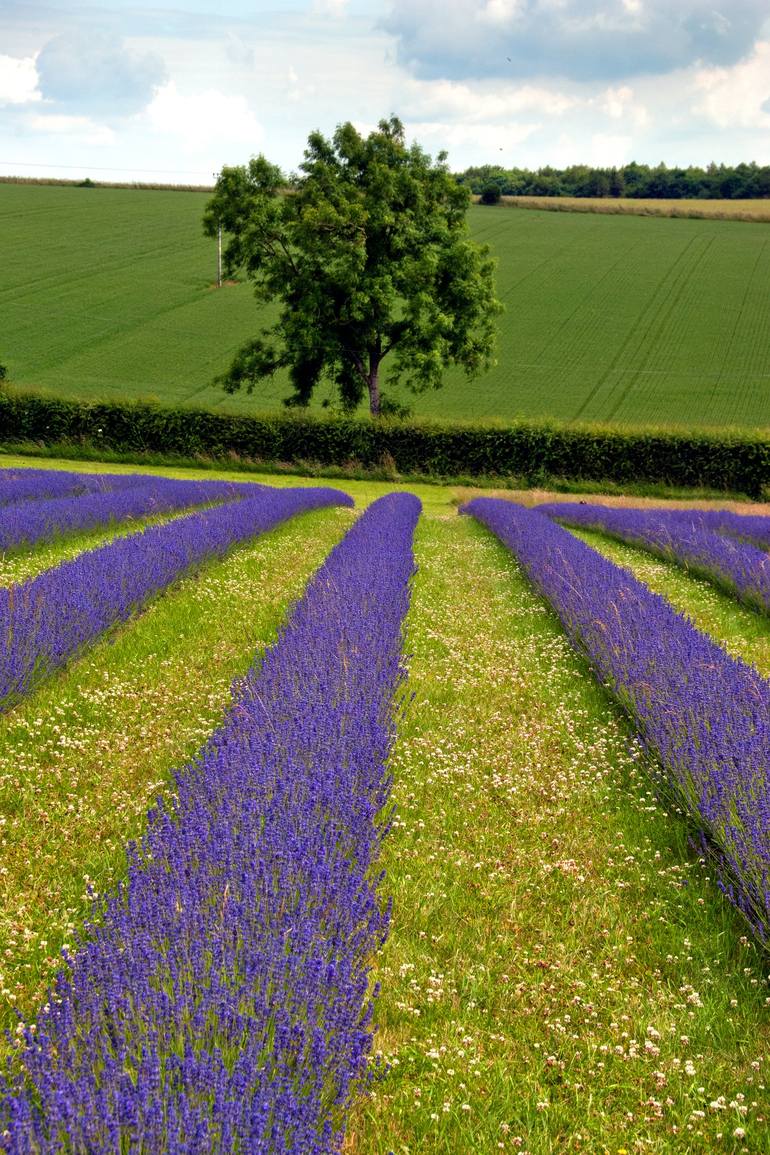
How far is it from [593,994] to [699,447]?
93.3 feet

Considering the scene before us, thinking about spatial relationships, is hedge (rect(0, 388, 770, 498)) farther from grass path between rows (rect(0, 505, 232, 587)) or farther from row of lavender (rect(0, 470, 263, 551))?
grass path between rows (rect(0, 505, 232, 587))

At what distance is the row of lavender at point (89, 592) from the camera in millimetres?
5527

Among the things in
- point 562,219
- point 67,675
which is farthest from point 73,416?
point 562,219

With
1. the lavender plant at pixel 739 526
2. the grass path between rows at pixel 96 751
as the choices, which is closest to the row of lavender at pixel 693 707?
the grass path between rows at pixel 96 751

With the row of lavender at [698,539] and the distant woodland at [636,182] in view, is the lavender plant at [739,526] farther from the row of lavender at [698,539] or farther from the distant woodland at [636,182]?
the distant woodland at [636,182]

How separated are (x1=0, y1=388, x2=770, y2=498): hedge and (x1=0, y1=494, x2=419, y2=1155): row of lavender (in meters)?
26.7

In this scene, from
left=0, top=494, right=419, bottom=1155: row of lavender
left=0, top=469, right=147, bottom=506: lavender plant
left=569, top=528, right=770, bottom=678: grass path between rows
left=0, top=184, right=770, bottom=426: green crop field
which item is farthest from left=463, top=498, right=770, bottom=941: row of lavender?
left=0, top=184, right=770, bottom=426: green crop field

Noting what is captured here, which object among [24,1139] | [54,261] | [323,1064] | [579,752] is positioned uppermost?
[54,261]

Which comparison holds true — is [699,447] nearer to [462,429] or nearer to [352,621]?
[462,429]

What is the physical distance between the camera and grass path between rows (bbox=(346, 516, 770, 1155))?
2521 millimetres

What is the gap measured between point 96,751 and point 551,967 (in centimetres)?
256

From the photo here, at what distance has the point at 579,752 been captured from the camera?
5.44m

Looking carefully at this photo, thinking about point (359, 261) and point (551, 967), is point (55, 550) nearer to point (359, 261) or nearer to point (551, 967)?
point (551, 967)

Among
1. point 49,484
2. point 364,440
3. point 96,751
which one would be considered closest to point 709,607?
point 96,751
